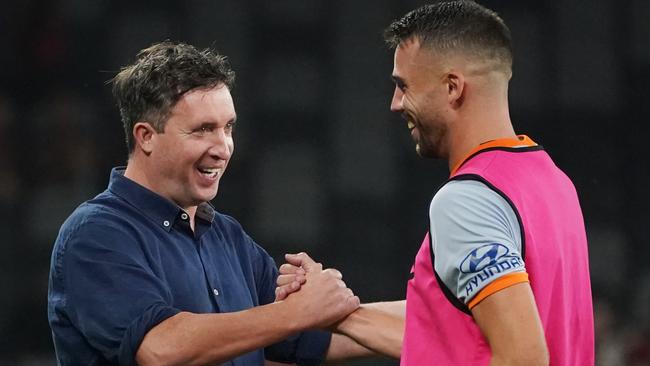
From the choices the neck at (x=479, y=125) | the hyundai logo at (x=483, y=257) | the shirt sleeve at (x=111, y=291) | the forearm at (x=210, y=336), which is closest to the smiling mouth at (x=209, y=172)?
the shirt sleeve at (x=111, y=291)

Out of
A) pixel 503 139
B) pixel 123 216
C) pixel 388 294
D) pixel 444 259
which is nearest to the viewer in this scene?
pixel 444 259

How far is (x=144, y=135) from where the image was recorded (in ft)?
7.48

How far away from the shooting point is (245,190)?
160 inches

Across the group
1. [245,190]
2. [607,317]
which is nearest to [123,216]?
[245,190]

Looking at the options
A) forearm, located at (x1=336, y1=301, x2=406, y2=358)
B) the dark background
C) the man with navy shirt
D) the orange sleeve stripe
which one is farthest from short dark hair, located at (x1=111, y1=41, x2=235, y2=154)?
the dark background

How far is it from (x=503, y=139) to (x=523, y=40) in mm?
2643

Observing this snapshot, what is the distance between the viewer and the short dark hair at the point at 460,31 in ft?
5.64

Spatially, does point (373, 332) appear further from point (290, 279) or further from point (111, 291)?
point (111, 291)

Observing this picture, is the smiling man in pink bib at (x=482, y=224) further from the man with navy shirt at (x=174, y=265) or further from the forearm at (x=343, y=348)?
the forearm at (x=343, y=348)

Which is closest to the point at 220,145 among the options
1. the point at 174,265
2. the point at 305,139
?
the point at 174,265

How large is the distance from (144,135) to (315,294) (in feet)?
1.67

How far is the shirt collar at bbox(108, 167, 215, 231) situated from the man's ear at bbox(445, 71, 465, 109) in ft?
2.50

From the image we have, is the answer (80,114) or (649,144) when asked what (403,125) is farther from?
(80,114)

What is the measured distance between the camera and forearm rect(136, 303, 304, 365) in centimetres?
201
